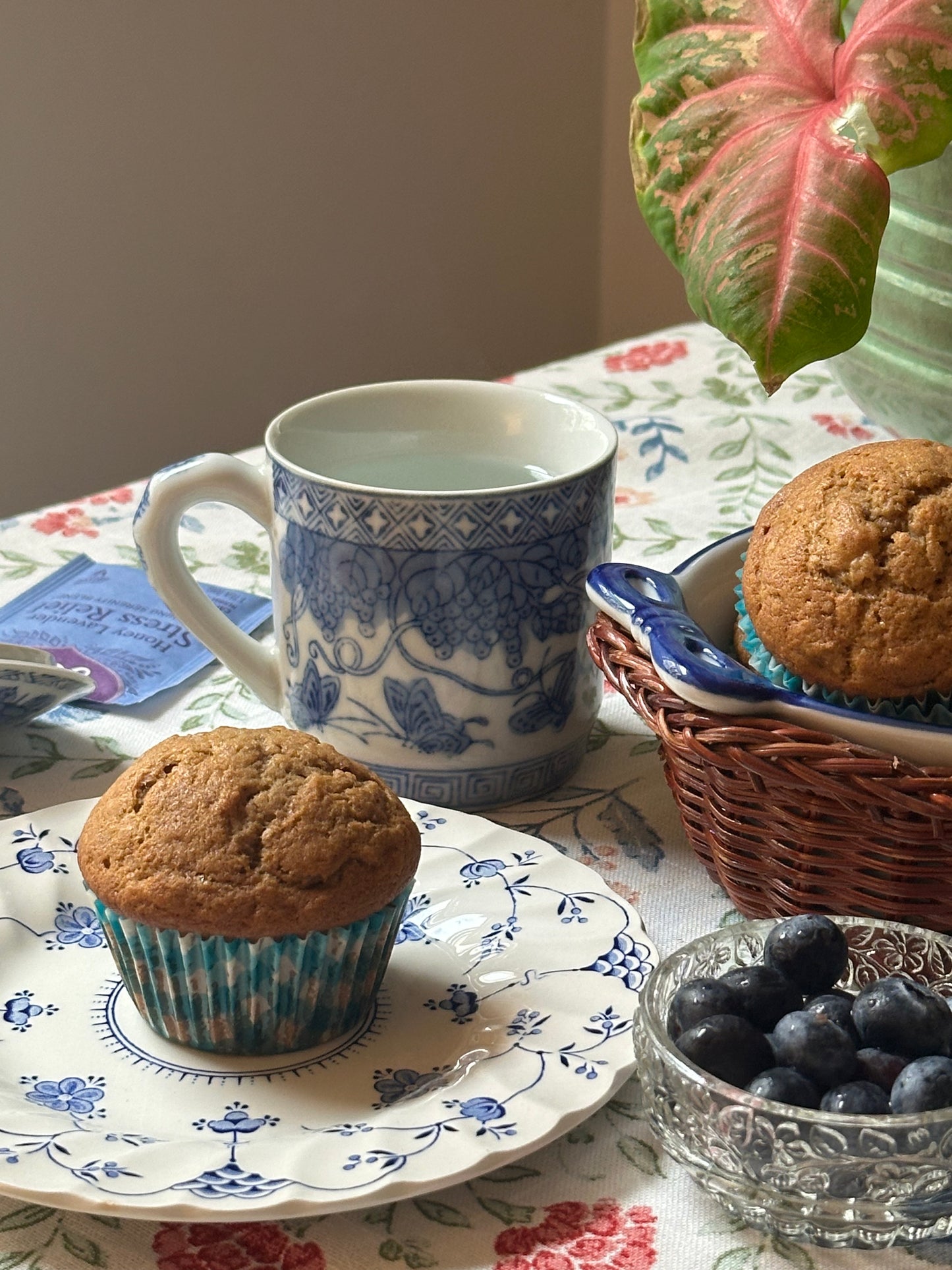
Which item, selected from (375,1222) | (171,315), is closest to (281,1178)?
(375,1222)

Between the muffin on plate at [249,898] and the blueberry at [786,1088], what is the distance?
0.63 ft

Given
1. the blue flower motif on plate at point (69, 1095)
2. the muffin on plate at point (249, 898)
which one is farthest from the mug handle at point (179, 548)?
the blue flower motif on plate at point (69, 1095)

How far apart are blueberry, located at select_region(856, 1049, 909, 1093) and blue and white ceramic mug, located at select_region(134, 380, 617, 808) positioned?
0.32 m

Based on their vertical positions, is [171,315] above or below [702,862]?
below

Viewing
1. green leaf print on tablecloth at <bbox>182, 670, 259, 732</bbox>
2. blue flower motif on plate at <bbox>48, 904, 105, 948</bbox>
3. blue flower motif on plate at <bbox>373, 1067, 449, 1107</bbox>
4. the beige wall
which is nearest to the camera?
blue flower motif on plate at <bbox>373, 1067, 449, 1107</bbox>

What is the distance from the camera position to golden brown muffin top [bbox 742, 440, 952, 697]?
671 mm

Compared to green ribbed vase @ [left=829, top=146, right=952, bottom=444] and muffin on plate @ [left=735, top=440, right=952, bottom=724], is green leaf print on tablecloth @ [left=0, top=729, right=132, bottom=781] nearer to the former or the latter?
muffin on plate @ [left=735, top=440, right=952, bottom=724]

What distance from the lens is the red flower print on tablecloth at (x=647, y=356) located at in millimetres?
1508

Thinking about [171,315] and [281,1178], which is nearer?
[281,1178]

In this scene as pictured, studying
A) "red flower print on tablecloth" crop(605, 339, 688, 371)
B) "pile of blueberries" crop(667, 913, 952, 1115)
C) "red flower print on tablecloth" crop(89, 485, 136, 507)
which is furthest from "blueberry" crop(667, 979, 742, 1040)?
"red flower print on tablecloth" crop(605, 339, 688, 371)

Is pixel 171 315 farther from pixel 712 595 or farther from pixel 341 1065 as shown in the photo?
pixel 341 1065

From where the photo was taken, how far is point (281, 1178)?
53cm

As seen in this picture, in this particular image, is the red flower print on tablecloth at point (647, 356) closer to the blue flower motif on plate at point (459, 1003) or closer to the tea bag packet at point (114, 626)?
the tea bag packet at point (114, 626)

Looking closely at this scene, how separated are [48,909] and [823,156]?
0.50 meters
